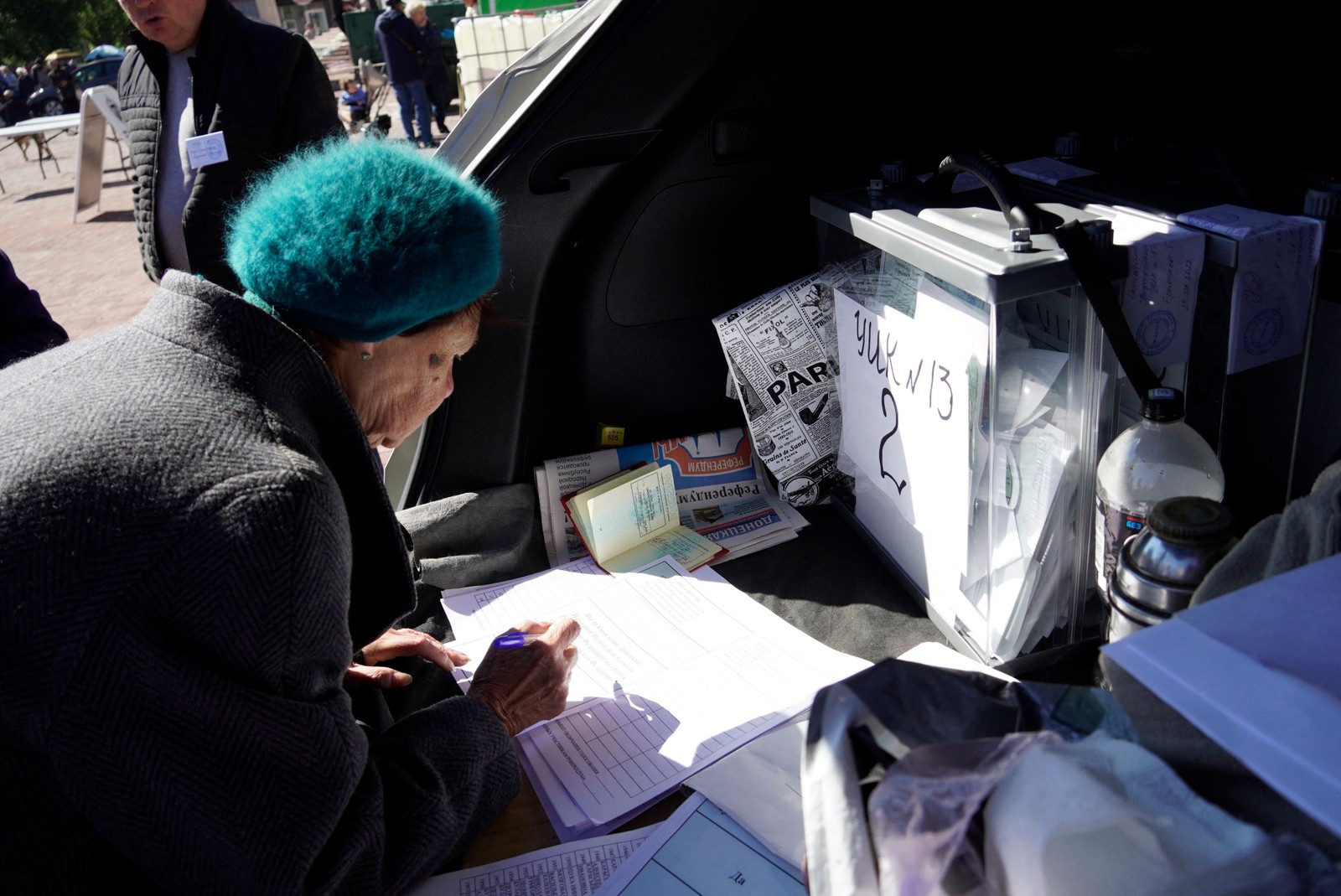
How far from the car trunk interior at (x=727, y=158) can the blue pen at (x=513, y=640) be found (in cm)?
35

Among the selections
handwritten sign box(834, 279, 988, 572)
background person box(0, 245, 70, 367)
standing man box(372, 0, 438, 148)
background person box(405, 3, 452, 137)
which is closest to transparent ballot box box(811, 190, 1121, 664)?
handwritten sign box(834, 279, 988, 572)

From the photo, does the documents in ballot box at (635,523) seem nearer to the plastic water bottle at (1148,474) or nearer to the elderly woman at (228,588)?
the elderly woman at (228,588)

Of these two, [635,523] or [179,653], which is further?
[635,523]

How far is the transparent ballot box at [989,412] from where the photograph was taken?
39.1 inches

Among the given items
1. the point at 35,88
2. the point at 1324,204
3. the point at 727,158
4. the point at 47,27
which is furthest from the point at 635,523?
the point at 47,27

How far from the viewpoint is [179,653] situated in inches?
28.4

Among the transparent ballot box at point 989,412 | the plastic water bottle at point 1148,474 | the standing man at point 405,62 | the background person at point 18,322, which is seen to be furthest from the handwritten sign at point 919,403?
the standing man at point 405,62

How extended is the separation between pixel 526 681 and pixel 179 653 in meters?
0.42

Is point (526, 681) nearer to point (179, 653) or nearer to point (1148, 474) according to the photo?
point (179, 653)

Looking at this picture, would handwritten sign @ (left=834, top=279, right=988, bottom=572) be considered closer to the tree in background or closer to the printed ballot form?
the printed ballot form

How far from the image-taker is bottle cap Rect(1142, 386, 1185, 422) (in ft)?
2.91

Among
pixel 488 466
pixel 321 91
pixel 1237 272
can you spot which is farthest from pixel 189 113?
pixel 1237 272

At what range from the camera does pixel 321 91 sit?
2.24 meters

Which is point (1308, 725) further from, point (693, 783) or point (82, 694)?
point (82, 694)
